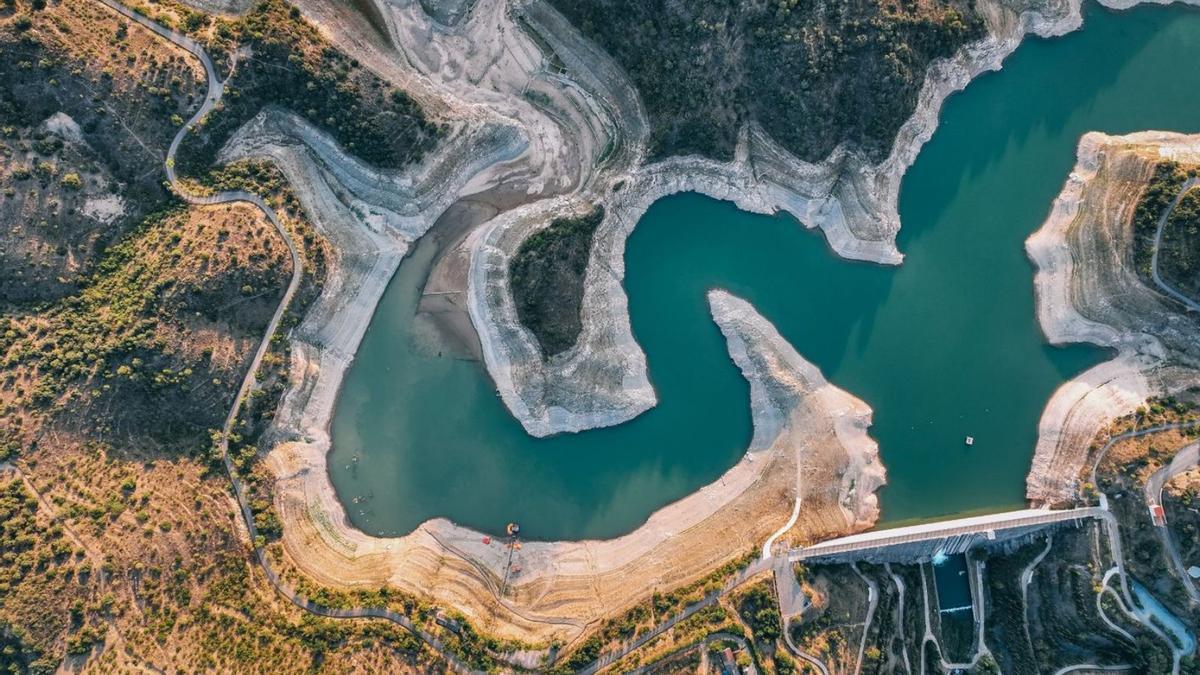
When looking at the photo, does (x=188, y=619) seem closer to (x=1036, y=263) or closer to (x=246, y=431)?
(x=246, y=431)

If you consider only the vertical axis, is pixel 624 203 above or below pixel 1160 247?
below

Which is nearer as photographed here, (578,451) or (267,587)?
(267,587)

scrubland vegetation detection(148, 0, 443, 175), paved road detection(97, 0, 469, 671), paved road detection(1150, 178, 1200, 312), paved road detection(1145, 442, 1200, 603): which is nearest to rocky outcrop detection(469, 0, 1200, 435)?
scrubland vegetation detection(148, 0, 443, 175)

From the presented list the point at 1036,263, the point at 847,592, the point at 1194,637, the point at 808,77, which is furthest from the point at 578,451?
the point at 1194,637

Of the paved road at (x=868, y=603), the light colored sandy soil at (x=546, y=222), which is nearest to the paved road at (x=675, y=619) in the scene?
the light colored sandy soil at (x=546, y=222)

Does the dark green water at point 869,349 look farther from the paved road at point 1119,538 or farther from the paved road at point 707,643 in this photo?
the paved road at point 707,643

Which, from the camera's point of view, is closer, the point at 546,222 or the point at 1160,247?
the point at 1160,247

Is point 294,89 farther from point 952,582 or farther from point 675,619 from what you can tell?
point 952,582

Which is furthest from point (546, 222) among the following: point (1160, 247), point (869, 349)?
point (1160, 247)
